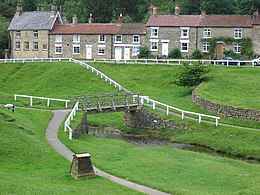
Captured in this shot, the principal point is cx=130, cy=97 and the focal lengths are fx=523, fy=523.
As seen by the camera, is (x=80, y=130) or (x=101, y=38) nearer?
(x=80, y=130)

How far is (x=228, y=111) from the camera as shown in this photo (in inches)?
1917

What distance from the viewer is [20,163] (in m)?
29.4

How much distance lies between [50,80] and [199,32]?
2442cm

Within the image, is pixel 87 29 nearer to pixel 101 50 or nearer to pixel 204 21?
pixel 101 50

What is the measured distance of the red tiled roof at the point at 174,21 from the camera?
80.7 m

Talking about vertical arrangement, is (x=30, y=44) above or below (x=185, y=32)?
below

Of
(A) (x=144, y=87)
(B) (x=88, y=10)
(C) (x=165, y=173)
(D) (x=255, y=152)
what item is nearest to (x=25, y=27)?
(B) (x=88, y=10)

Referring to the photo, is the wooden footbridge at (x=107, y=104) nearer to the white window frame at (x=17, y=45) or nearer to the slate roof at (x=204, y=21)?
the slate roof at (x=204, y=21)

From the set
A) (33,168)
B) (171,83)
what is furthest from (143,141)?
(33,168)

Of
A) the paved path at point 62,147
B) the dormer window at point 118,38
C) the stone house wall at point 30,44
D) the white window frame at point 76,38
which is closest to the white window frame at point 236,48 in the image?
the dormer window at point 118,38

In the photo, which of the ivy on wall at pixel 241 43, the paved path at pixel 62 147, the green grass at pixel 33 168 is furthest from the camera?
the ivy on wall at pixel 241 43

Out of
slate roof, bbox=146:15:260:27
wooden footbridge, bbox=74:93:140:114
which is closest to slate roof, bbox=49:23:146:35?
slate roof, bbox=146:15:260:27

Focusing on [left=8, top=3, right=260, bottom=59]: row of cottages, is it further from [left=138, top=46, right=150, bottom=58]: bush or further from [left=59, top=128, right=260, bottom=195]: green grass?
[left=59, top=128, right=260, bottom=195]: green grass

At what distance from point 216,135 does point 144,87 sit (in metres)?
21.0
